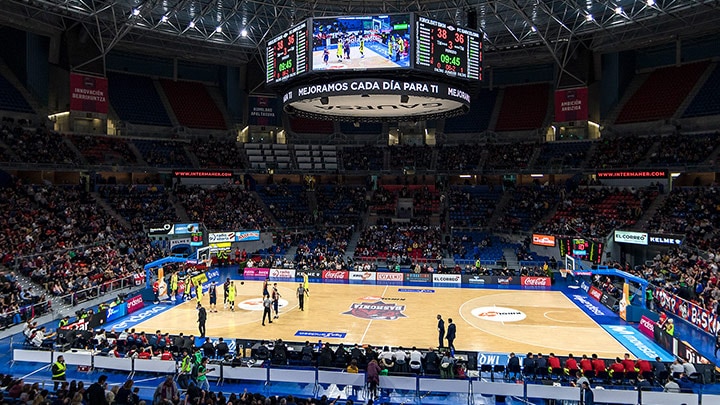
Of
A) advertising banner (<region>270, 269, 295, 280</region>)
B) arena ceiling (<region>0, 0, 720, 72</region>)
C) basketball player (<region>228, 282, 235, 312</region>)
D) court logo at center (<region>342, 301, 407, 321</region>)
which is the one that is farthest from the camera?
advertising banner (<region>270, 269, 295, 280</region>)

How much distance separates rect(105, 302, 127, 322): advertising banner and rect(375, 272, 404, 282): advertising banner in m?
18.2

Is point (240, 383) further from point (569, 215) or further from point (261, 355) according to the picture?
point (569, 215)

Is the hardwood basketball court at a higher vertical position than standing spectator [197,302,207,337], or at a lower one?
lower

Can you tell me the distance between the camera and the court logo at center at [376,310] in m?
28.0

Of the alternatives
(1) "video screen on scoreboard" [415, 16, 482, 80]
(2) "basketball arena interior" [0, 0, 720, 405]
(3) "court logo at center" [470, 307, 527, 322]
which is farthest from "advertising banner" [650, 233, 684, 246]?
(1) "video screen on scoreboard" [415, 16, 482, 80]

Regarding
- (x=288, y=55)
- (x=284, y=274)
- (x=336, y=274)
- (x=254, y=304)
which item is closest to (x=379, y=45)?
(x=288, y=55)

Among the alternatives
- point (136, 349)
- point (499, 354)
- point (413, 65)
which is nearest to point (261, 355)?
point (136, 349)

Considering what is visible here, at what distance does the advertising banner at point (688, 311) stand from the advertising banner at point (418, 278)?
1501 centimetres

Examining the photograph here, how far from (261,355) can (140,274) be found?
1858 centimetres

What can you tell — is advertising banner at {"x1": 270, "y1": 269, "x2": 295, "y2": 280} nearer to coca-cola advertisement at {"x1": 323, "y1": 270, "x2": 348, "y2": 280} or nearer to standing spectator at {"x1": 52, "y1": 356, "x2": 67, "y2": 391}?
coca-cola advertisement at {"x1": 323, "y1": 270, "x2": 348, "y2": 280}

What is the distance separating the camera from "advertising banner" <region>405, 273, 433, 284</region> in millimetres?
39219

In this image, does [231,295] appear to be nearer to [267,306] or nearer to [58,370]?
[267,306]

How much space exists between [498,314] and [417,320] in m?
4.82

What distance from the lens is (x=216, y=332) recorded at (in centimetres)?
2475
